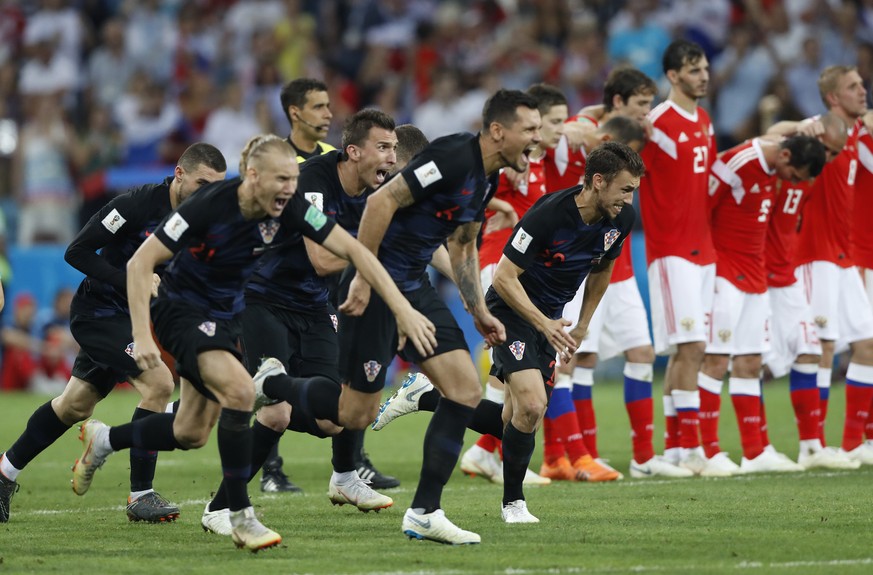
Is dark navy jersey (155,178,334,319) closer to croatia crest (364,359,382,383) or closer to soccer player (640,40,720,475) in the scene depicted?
croatia crest (364,359,382,383)

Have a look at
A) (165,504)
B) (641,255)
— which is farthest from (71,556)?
(641,255)

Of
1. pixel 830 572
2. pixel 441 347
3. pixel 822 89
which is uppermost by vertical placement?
pixel 822 89

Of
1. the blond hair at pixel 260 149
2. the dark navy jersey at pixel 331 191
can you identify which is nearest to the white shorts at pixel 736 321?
the dark navy jersey at pixel 331 191

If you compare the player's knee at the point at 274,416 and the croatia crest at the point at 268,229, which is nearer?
the croatia crest at the point at 268,229

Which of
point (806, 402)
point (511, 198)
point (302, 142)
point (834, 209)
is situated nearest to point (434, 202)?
point (302, 142)

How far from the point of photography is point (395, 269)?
8008mm

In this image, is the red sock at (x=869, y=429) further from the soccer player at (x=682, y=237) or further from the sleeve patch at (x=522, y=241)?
the sleeve patch at (x=522, y=241)

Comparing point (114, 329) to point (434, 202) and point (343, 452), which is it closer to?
point (343, 452)

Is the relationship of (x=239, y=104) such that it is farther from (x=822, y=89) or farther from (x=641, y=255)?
(x=822, y=89)

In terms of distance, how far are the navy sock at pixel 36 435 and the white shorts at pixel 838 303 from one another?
22.2 ft

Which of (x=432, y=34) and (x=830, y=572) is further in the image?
(x=432, y=34)

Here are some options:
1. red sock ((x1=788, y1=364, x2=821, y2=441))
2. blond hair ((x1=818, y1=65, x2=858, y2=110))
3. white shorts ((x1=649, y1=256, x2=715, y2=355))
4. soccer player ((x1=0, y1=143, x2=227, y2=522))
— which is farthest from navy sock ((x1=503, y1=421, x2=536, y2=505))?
blond hair ((x1=818, y1=65, x2=858, y2=110))

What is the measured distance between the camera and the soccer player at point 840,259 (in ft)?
40.2

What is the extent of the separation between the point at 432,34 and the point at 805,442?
12.7 metres
